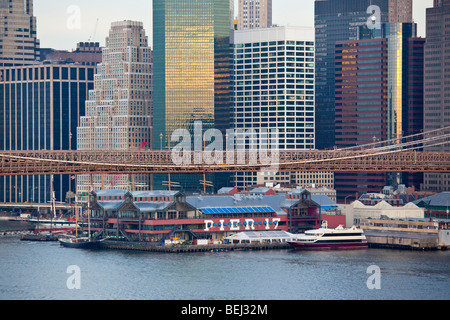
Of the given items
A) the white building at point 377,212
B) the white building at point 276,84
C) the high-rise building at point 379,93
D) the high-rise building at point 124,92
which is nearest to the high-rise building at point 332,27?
the white building at point 276,84

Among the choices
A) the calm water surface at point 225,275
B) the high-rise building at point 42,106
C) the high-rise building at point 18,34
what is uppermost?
the high-rise building at point 18,34

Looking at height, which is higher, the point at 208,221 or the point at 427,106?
the point at 427,106

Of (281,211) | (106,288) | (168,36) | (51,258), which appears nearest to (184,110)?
(168,36)

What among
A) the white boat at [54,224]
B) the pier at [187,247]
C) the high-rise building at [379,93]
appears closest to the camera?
the pier at [187,247]

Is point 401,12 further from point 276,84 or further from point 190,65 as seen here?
point 190,65

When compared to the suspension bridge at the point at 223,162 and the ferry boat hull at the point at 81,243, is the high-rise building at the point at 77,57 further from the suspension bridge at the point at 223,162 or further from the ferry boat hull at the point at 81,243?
the ferry boat hull at the point at 81,243

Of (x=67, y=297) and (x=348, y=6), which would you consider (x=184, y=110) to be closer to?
(x=348, y=6)
